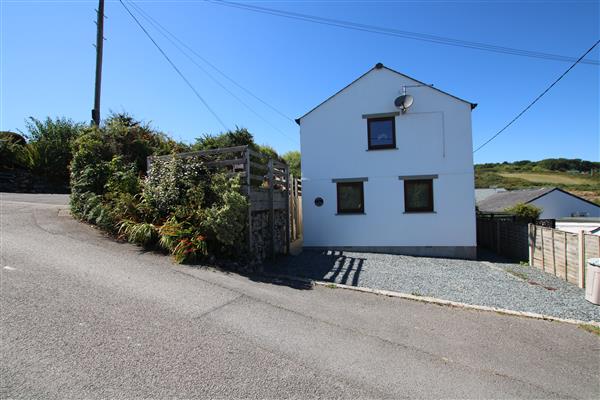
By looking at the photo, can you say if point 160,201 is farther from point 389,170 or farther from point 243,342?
point 389,170

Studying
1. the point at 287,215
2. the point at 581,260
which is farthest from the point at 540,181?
the point at 287,215

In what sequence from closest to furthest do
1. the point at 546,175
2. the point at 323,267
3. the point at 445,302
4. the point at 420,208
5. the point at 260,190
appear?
1. the point at 445,302
2. the point at 260,190
3. the point at 323,267
4. the point at 420,208
5. the point at 546,175

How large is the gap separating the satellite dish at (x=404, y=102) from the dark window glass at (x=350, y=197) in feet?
9.78

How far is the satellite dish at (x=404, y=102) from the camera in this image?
1109cm

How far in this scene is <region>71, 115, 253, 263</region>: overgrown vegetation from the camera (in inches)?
263

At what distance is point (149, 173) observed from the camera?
799cm

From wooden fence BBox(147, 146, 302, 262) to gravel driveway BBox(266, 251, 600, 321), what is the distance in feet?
2.07

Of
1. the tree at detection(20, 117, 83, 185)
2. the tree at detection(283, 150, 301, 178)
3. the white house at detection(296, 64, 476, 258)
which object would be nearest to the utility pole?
the tree at detection(20, 117, 83, 185)

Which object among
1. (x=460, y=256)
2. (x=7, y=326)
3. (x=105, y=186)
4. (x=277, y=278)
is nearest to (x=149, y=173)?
(x=105, y=186)

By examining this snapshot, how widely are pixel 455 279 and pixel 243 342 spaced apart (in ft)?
19.8

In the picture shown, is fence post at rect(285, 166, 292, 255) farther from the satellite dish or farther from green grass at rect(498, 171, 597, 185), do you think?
green grass at rect(498, 171, 597, 185)

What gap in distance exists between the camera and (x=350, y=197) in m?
11.9

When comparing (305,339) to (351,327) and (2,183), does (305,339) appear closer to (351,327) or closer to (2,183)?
(351,327)

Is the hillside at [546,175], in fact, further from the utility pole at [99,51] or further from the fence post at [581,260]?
the utility pole at [99,51]
